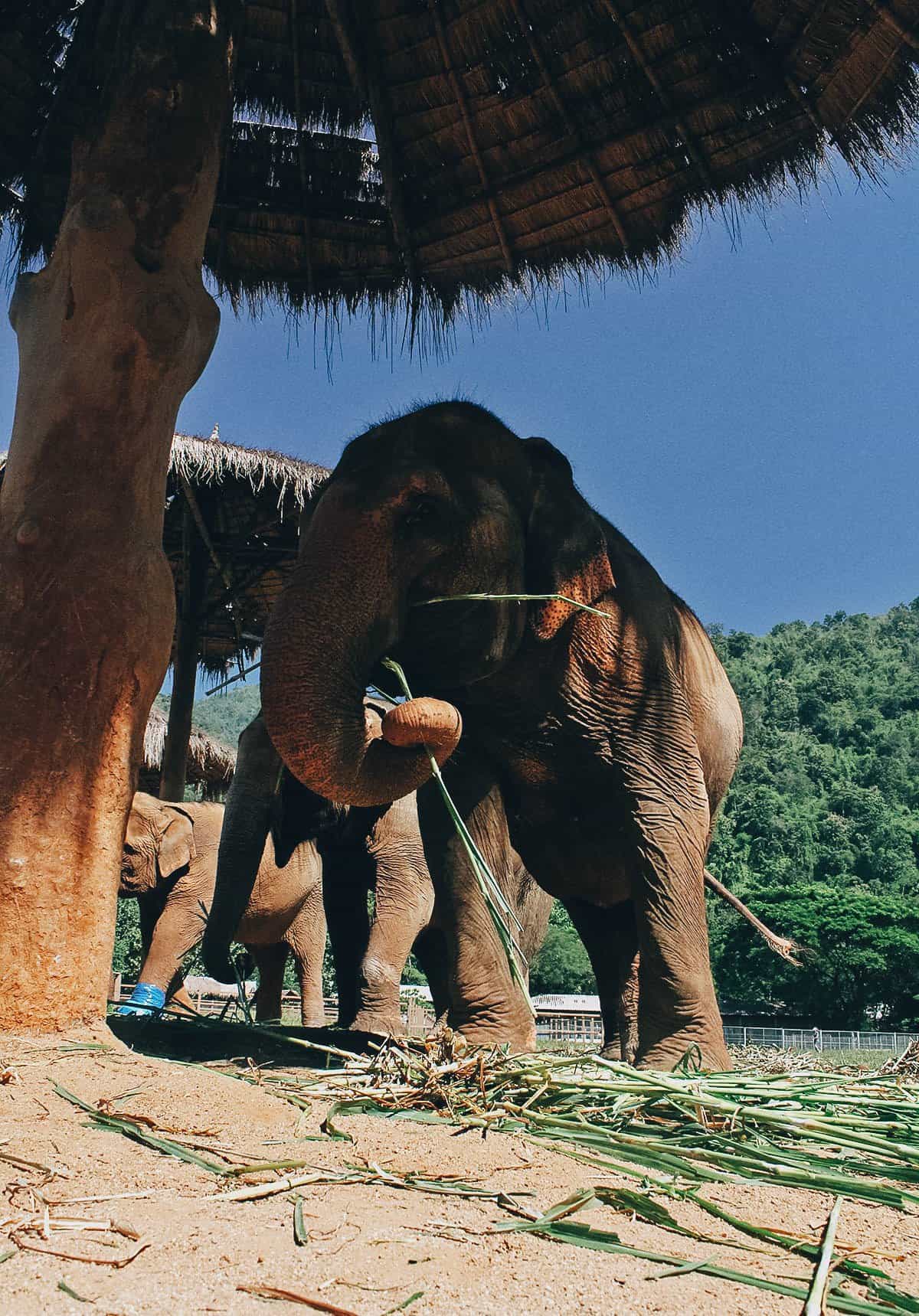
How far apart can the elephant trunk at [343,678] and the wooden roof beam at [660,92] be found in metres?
3.07

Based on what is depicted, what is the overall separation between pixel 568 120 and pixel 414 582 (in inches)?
121

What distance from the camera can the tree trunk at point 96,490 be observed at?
2941mm

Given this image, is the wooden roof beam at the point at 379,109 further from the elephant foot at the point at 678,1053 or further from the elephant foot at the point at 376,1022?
the elephant foot at the point at 376,1022

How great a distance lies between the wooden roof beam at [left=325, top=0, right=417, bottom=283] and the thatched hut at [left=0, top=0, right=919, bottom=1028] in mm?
16

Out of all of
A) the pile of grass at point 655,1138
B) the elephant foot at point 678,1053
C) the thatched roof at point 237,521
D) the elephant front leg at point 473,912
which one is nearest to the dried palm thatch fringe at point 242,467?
the thatched roof at point 237,521

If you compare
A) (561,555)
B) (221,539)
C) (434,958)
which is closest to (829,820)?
(221,539)

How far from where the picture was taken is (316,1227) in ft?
5.35

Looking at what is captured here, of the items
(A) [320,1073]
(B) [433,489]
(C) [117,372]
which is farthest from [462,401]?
(A) [320,1073]

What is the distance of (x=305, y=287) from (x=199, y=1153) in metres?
5.35

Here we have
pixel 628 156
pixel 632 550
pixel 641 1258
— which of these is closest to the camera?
pixel 641 1258

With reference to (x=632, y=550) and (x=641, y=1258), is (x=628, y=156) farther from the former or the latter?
(x=641, y=1258)

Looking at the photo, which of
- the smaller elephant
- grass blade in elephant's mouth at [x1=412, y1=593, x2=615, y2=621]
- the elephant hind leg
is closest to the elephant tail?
the elephant hind leg

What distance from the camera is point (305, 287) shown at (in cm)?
643

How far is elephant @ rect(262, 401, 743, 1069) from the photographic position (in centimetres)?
352
